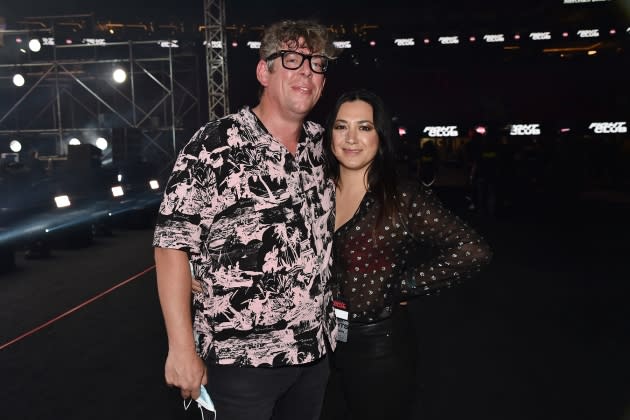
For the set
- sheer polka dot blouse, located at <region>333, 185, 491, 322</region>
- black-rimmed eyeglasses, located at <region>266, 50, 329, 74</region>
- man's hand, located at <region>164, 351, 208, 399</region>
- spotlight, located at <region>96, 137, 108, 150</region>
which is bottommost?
man's hand, located at <region>164, 351, 208, 399</region>

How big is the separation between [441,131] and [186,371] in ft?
66.5

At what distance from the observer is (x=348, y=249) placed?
183 cm

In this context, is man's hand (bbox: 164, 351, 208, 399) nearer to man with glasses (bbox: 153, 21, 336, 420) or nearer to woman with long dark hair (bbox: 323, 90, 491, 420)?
man with glasses (bbox: 153, 21, 336, 420)

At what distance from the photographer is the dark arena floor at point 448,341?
3.05 m

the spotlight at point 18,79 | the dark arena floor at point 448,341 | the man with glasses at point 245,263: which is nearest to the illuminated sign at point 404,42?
the spotlight at point 18,79

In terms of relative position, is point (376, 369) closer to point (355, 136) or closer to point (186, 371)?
point (186, 371)

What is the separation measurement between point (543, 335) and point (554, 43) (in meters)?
18.2

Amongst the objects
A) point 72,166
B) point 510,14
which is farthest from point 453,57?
point 72,166

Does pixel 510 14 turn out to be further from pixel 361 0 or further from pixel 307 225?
pixel 307 225

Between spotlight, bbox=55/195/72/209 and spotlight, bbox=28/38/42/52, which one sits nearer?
spotlight, bbox=55/195/72/209

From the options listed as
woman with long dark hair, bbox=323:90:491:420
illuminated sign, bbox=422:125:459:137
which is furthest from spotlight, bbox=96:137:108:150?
woman with long dark hair, bbox=323:90:491:420

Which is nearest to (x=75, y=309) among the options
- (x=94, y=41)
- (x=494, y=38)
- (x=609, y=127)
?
(x=94, y=41)

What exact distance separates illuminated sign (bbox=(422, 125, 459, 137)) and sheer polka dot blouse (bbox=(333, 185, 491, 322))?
63.5ft

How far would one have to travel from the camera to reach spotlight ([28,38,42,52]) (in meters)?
12.4
